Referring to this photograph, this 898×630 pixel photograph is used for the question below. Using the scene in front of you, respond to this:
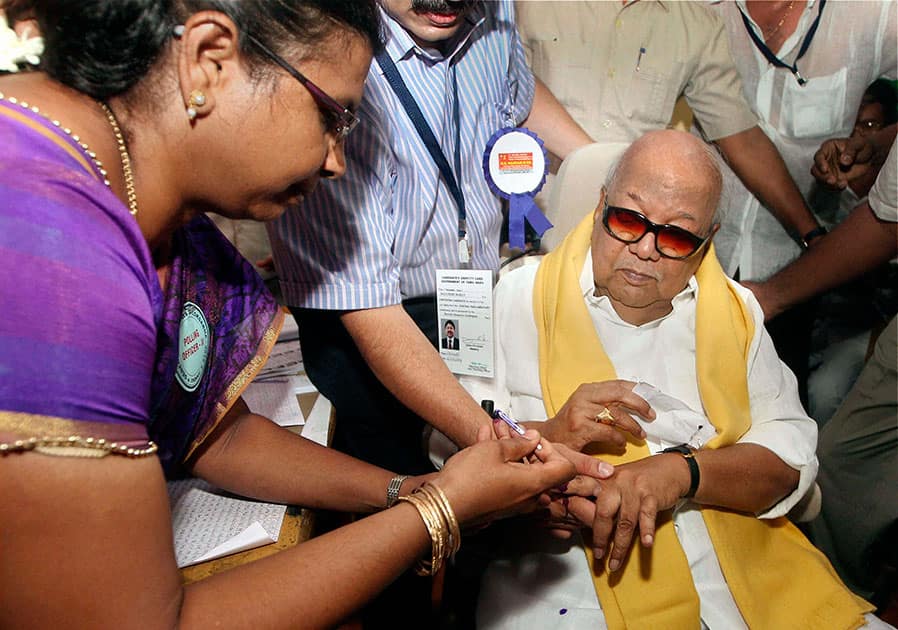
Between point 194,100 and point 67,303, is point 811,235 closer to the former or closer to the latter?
point 194,100

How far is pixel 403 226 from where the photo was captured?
1831 millimetres

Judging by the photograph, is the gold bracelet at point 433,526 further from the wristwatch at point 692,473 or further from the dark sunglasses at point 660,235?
the dark sunglasses at point 660,235

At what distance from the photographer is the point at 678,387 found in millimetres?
1892

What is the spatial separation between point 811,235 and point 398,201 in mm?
1269

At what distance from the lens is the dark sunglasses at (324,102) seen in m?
1.04

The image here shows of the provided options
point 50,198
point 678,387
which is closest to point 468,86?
point 678,387

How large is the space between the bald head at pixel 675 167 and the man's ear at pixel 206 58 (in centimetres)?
112

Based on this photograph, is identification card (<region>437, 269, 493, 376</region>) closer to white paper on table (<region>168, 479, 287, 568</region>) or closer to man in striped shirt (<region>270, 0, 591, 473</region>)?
man in striped shirt (<region>270, 0, 591, 473</region>)

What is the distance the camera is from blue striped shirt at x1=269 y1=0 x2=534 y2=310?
1708mm

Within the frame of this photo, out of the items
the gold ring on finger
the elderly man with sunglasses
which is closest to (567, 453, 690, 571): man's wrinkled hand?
the elderly man with sunglasses

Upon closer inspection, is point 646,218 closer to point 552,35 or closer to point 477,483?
point 477,483

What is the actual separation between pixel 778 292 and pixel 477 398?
38.3 inches

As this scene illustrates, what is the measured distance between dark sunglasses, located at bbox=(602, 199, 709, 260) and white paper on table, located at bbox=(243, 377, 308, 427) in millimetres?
1027

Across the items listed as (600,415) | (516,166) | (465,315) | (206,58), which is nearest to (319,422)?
(465,315)
